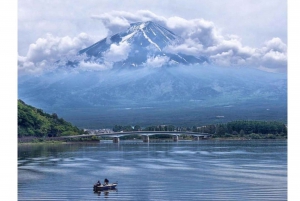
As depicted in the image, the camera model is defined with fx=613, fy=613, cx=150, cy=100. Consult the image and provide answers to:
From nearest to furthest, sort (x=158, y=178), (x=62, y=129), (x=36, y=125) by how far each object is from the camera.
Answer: (x=158, y=178) → (x=36, y=125) → (x=62, y=129)

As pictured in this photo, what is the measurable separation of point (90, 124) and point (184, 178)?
65269 millimetres

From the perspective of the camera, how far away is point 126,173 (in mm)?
20125

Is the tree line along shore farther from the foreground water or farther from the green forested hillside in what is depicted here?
the foreground water

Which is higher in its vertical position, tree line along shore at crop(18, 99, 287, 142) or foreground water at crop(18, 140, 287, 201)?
tree line along shore at crop(18, 99, 287, 142)

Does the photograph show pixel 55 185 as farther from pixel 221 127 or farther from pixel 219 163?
pixel 221 127

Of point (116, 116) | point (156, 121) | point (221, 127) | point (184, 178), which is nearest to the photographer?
point (184, 178)

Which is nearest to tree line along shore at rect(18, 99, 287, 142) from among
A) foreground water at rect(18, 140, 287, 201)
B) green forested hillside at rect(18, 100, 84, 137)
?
green forested hillside at rect(18, 100, 84, 137)

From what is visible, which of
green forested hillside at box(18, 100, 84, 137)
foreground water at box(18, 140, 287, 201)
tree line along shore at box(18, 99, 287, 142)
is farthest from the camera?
tree line along shore at box(18, 99, 287, 142)

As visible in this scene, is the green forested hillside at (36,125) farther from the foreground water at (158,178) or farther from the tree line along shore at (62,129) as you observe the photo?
the foreground water at (158,178)

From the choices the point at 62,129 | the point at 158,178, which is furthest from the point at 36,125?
the point at 158,178

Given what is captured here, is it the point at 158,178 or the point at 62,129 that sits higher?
the point at 62,129

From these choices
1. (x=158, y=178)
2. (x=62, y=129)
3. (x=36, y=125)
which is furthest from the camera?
(x=62, y=129)

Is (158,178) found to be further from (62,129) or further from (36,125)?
(62,129)

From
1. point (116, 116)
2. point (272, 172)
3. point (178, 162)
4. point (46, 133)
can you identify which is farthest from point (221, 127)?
point (116, 116)
